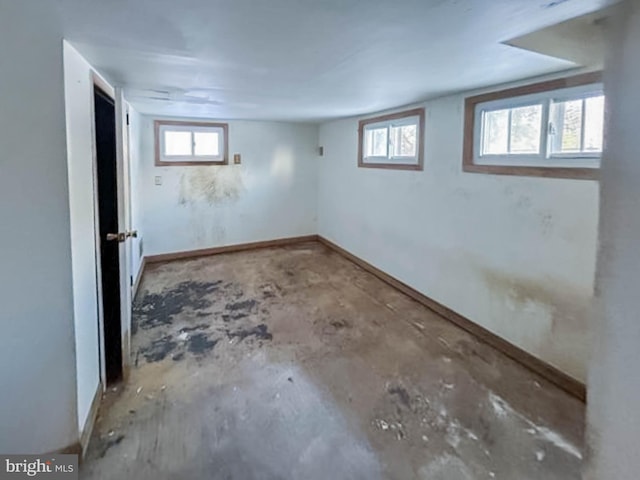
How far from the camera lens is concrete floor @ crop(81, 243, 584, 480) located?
1.86 m

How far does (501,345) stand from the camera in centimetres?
300

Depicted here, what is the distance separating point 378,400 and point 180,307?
2213mm

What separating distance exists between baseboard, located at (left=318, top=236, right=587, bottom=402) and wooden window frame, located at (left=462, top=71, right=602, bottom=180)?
1.25 m

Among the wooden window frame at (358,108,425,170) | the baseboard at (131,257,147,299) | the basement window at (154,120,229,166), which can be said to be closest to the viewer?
the wooden window frame at (358,108,425,170)

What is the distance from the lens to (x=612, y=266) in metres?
1.14

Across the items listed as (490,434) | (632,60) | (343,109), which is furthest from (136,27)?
(343,109)

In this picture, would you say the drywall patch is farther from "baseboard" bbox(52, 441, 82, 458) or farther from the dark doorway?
"baseboard" bbox(52, 441, 82, 458)

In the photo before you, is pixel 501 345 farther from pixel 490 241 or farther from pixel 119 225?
pixel 119 225

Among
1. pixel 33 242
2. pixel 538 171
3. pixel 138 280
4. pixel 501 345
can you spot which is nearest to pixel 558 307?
pixel 501 345

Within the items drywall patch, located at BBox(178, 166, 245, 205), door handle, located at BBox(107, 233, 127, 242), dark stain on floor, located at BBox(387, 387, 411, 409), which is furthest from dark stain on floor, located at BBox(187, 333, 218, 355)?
drywall patch, located at BBox(178, 166, 245, 205)

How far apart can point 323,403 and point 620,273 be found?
1.71m

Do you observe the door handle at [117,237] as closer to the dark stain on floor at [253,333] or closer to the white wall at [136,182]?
the dark stain on floor at [253,333]

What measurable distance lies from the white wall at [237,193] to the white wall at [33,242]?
10.8 ft

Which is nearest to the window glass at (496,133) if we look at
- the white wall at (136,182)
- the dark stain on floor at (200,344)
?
the dark stain on floor at (200,344)
